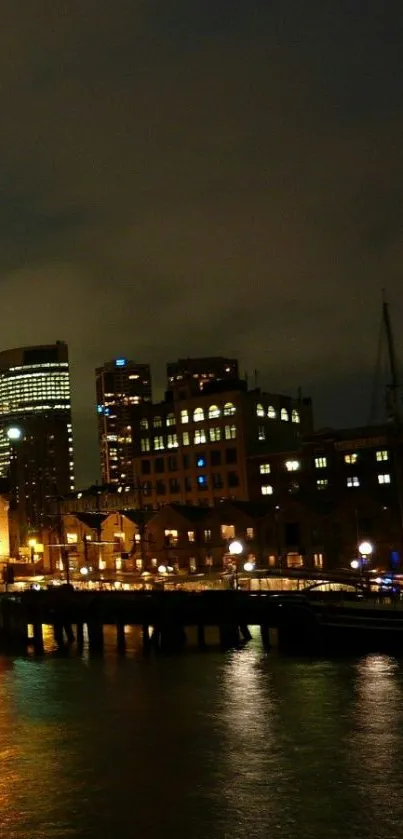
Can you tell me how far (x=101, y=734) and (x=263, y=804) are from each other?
12292 mm

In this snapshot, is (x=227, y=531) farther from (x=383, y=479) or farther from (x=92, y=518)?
(x=92, y=518)

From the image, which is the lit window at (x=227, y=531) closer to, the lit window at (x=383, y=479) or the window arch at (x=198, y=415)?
the lit window at (x=383, y=479)

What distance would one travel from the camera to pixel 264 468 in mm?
122188

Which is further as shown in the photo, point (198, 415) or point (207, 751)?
point (198, 415)

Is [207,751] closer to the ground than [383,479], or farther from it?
closer to the ground

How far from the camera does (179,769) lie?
33.8m

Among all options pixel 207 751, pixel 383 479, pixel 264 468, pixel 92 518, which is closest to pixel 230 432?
pixel 264 468

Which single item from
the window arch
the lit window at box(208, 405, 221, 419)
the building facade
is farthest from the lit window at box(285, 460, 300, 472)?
the window arch

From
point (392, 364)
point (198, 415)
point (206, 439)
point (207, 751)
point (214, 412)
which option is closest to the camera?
point (207, 751)

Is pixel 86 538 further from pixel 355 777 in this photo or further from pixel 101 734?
pixel 355 777

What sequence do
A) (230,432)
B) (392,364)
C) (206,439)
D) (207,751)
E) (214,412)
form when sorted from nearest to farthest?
(207,751) → (392,364) → (230,432) → (206,439) → (214,412)

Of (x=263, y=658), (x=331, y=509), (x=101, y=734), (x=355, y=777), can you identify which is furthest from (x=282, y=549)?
(x=355, y=777)

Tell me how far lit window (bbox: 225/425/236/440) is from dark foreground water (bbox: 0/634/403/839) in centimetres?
7371

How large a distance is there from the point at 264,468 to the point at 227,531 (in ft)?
64.9
